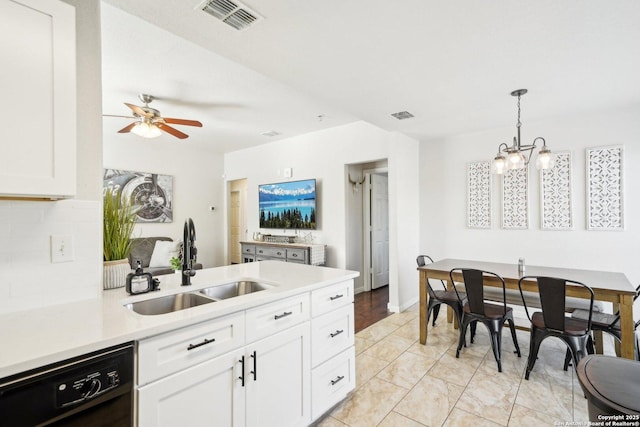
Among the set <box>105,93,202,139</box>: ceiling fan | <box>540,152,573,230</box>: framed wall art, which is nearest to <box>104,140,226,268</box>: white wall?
<box>105,93,202,139</box>: ceiling fan

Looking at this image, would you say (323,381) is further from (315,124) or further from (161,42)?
(315,124)

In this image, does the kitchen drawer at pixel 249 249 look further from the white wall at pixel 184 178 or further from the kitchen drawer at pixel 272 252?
the white wall at pixel 184 178

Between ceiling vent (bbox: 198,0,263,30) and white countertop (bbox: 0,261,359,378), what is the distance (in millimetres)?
1546

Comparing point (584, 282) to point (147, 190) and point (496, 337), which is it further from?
point (147, 190)

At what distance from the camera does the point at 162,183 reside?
19.0ft

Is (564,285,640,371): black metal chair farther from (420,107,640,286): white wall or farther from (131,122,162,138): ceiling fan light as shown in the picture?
(131,122,162,138): ceiling fan light

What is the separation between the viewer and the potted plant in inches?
67.0

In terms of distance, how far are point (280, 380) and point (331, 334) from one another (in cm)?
46

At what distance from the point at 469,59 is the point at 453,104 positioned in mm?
915

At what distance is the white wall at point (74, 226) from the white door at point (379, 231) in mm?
4278

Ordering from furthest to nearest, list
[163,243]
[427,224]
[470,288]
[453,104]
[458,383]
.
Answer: [163,243] < [427,224] < [453,104] < [470,288] < [458,383]

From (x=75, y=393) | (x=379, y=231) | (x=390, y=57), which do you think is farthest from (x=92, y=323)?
(x=379, y=231)

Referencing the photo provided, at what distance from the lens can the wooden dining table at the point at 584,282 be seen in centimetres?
225

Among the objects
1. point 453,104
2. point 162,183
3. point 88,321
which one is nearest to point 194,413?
point 88,321
